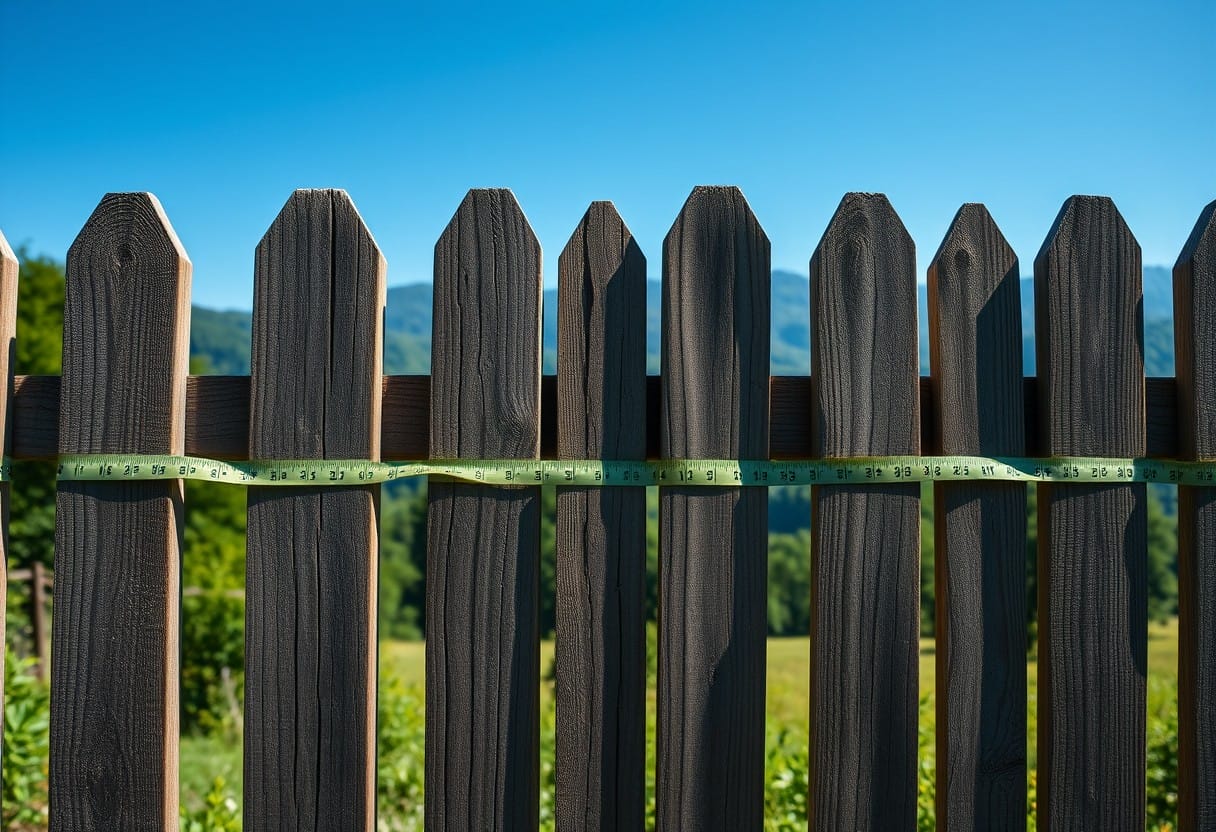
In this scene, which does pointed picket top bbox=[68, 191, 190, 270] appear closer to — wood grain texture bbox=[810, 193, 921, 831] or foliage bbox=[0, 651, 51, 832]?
wood grain texture bbox=[810, 193, 921, 831]

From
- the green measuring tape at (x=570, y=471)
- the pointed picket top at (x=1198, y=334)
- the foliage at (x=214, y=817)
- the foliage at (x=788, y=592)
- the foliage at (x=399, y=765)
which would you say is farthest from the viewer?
the foliage at (x=788, y=592)

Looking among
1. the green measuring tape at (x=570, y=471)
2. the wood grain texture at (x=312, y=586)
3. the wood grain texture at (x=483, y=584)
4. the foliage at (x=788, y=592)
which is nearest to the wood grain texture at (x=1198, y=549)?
the green measuring tape at (x=570, y=471)

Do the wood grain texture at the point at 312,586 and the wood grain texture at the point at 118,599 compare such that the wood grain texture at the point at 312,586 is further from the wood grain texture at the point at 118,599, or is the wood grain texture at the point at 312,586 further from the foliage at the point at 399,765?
the foliage at the point at 399,765

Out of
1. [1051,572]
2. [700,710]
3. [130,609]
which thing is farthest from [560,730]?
[1051,572]

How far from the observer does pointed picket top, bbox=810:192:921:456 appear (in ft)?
6.48

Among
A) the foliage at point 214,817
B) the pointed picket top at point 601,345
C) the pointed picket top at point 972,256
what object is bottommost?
the foliage at point 214,817

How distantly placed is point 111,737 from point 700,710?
4.54ft

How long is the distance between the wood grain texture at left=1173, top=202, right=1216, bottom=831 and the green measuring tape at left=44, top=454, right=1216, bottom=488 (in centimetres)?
44

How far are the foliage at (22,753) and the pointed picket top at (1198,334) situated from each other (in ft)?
15.4

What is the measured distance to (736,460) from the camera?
1.96 meters

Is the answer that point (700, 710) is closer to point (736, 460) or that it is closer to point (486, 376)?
point (736, 460)

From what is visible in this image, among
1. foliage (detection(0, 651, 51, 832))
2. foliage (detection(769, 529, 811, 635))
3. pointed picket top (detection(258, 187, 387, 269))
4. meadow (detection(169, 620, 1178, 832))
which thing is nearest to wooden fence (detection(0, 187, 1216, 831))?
pointed picket top (detection(258, 187, 387, 269))

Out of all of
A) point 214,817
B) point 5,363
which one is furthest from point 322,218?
point 214,817

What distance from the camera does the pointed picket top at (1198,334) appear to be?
2.04 meters
